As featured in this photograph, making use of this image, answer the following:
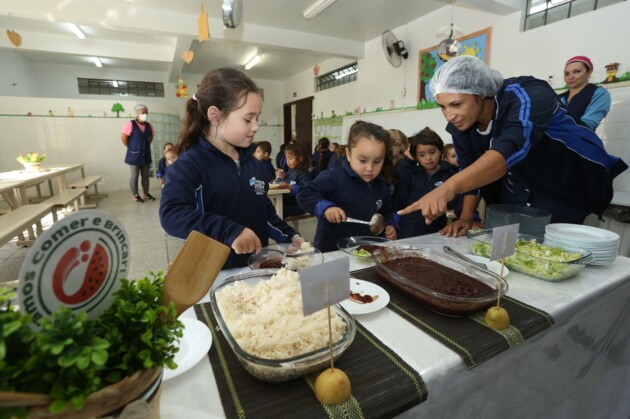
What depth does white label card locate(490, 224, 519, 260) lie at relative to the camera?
96 cm

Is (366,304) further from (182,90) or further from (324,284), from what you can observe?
(182,90)

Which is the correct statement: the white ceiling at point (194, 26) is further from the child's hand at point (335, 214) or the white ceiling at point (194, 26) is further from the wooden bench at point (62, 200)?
the child's hand at point (335, 214)

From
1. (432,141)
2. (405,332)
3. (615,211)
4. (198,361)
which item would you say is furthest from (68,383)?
(615,211)

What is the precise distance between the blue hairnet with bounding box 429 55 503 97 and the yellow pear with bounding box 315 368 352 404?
136cm

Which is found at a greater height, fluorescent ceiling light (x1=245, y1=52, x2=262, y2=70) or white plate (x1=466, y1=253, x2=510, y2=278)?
fluorescent ceiling light (x1=245, y1=52, x2=262, y2=70)

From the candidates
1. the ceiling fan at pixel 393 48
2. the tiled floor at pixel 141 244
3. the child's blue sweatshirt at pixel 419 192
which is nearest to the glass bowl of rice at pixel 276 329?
the child's blue sweatshirt at pixel 419 192

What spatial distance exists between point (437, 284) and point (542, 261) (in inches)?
19.1

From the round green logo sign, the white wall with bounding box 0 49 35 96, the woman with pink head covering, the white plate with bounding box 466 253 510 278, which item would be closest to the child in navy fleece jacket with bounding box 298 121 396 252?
the white plate with bounding box 466 253 510 278

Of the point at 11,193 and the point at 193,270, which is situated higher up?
the point at 193,270

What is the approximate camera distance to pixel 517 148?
1424mm

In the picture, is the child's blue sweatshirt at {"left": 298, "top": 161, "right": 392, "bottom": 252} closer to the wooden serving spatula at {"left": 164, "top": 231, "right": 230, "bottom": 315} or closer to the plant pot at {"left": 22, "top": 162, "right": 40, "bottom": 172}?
the wooden serving spatula at {"left": 164, "top": 231, "right": 230, "bottom": 315}

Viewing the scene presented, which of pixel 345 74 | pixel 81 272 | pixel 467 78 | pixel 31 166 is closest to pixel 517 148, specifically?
pixel 467 78

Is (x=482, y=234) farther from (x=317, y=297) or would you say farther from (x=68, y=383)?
(x=68, y=383)

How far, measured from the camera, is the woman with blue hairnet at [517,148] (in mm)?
1409
